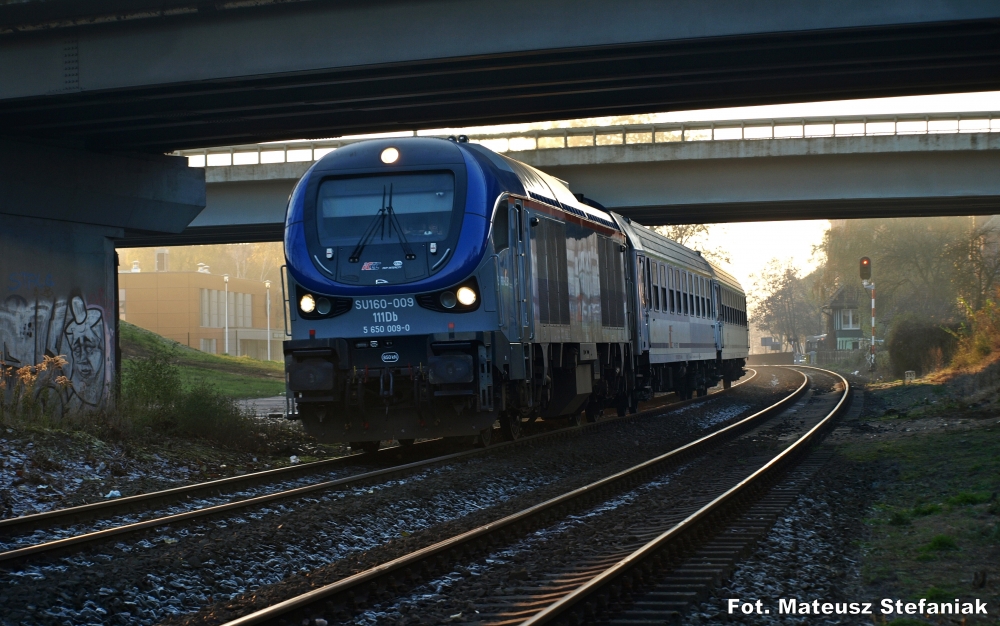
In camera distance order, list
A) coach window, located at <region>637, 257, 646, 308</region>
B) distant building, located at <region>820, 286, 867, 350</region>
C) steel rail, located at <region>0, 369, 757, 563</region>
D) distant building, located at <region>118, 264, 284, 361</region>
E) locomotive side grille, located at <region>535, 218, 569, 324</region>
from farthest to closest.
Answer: distant building, located at <region>820, 286, 867, 350</region>
distant building, located at <region>118, 264, 284, 361</region>
coach window, located at <region>637, 257, 646, 308</region>
locomotive side grille, located at <region>535, 218, 569, 324</region>
steel rail, located at <region>0, 369, 757, 563</region>

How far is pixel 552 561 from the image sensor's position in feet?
24.6

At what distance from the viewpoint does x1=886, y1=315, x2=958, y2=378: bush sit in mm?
36625

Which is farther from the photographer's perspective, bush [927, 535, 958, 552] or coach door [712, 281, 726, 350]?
coach door [712, 281, 726, 350]

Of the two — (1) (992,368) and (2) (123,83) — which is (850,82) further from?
(1) (992,368)

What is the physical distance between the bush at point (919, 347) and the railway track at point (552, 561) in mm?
26942

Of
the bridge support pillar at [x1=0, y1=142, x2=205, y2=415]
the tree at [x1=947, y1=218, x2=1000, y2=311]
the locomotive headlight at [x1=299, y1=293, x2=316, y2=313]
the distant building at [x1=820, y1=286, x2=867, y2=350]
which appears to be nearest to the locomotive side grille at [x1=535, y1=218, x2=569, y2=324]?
the locomotive headlight at [x1=299, y1=293, x2=316, y2=313]

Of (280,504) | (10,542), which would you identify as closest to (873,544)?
Result: (280,504)

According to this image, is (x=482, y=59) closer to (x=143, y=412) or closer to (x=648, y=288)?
(x=143, y=412)

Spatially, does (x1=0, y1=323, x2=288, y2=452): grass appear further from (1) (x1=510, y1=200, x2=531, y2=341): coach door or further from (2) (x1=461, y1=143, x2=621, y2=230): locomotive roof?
(2) (x1=461, y1=143, x2=621, y2=230): locomotive roof

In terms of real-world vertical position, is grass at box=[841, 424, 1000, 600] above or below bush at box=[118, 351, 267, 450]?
below

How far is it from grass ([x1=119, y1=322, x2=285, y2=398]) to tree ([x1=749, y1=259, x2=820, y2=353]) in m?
87.3

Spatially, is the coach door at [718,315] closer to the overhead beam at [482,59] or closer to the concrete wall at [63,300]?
the overhead beam at [482,59]

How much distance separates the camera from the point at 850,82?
15734mm

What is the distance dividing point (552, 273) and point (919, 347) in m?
27.4
